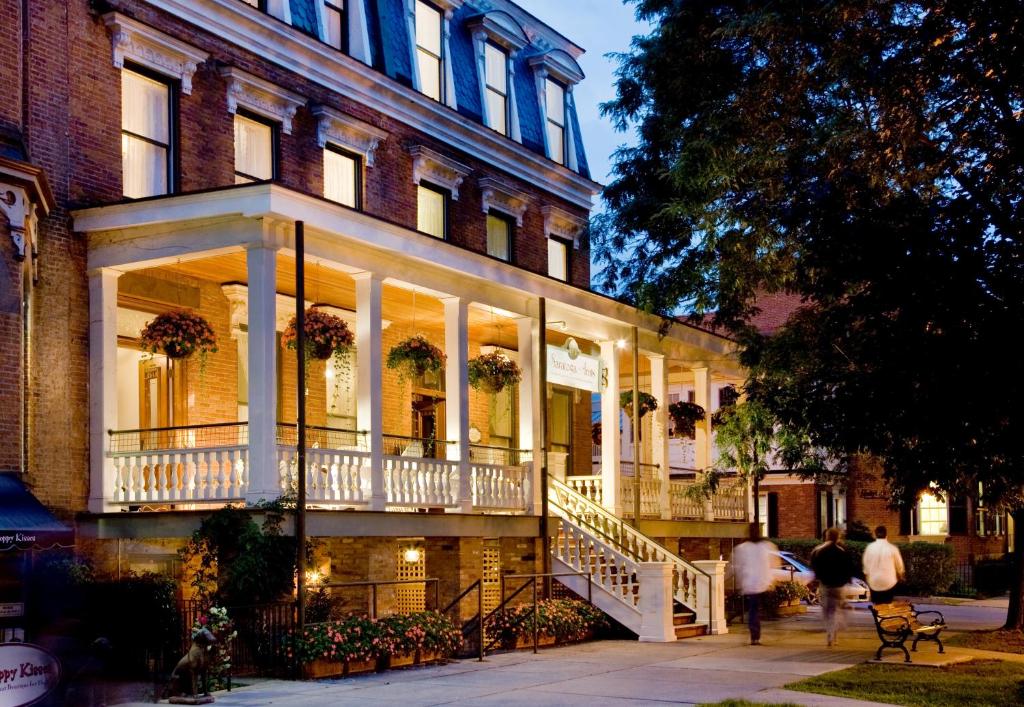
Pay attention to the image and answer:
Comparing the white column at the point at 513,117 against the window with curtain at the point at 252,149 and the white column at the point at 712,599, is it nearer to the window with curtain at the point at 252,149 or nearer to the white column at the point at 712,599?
the window with curtain at the point at 252,149

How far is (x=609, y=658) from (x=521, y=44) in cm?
1516

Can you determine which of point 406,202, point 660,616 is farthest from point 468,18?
point 660,616

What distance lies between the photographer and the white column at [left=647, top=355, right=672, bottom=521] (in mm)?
26219

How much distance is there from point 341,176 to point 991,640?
13363 mm

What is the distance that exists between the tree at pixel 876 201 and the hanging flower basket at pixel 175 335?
8.29m

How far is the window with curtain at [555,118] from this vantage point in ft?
96.5

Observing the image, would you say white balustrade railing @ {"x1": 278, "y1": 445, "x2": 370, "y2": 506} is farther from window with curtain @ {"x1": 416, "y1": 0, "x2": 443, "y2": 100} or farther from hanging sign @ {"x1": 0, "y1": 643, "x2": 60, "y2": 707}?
window with curtain @ {"x1": 416, "y1": 0, "x2": 443, "y2": 100}

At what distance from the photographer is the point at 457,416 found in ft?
66.8

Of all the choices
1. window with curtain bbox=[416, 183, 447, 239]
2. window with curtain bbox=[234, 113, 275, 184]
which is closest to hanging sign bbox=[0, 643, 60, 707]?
window with curtain bbox=[234, 113, 275, 184]

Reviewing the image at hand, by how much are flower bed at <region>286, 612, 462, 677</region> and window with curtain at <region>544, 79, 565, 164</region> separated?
14.5 meters

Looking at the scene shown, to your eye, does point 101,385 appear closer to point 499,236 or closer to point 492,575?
point 492,575

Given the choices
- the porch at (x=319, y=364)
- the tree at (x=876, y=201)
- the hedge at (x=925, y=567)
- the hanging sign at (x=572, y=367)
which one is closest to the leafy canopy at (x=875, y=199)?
the tree at (x=876, y=201)

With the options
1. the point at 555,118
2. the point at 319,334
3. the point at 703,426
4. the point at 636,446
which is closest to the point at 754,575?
the point at 636,446

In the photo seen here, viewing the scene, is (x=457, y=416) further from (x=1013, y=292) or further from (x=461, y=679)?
(x=1013, y=292)
